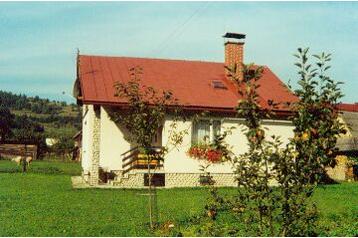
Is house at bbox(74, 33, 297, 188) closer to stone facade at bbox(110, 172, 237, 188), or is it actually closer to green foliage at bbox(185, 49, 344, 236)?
stone facade at bbox(110, 172, 237, 188)

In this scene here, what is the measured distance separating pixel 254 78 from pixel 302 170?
1302 mm

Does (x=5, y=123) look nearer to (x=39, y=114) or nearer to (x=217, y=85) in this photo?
(x=39, y=114)

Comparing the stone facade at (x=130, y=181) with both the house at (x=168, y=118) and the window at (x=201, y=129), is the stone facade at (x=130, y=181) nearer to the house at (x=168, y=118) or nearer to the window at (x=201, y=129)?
the house at (x=168, y=118)

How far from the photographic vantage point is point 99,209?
1388cm

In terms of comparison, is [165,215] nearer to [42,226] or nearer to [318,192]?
[42,226]

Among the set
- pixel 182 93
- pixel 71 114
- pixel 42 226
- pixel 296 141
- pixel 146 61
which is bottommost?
pixel 42 226

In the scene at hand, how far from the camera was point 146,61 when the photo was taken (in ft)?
86.6

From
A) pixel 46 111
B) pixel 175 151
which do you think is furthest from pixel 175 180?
pixel 46 111

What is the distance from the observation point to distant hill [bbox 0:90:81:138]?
10969 cm

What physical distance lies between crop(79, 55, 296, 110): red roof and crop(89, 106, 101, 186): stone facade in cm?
95

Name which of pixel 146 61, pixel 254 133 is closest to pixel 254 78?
pixel 254 133

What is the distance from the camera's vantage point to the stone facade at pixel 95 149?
20.6 meters

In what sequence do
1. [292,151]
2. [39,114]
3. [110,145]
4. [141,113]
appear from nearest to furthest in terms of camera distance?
[292,151] < [141,113] < [110,145] < [39,114]

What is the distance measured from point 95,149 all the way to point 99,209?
7.33 meters
